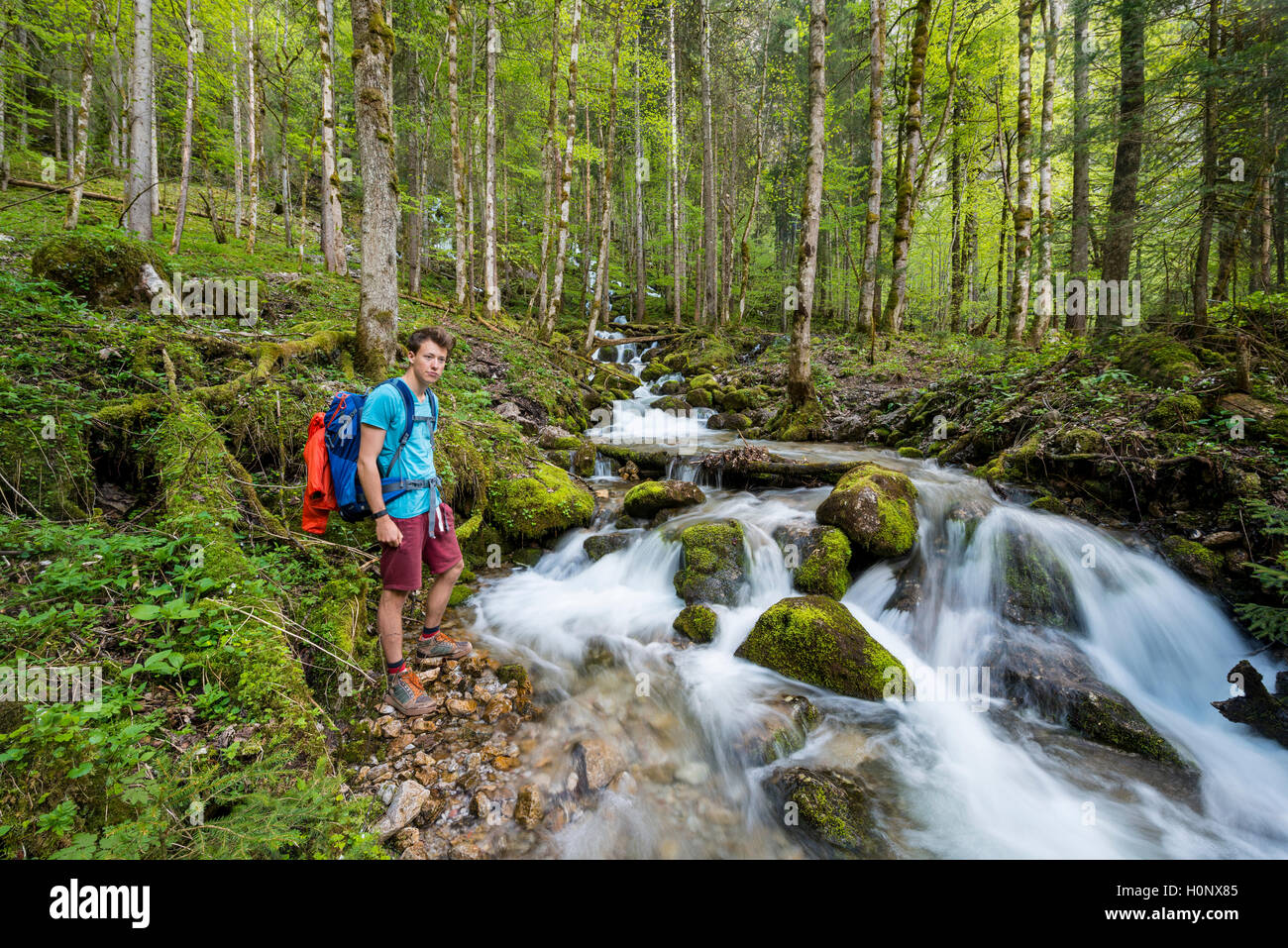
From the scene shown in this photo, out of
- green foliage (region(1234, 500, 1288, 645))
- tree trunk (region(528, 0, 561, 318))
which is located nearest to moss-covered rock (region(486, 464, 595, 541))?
green foliage (region(1234, 500, 1288, 645))

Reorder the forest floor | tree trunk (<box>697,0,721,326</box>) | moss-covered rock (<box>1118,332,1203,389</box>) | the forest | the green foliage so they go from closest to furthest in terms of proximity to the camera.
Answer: the forest floor, the forest, the green foliage, moss-covered rock (<box>1118,332,1203,389</box>), tree trunk (<box>697,0,721,326</box>)

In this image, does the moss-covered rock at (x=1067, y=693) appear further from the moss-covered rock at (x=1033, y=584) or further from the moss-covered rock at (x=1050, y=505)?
the moss-covered rock at (x=1050, y=505)

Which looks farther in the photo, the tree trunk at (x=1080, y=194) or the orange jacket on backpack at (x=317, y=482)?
the tree trunk at (x=1080, y=194)

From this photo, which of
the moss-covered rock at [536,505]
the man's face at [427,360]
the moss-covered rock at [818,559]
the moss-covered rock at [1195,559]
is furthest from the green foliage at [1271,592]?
the moss-covered rock at [536,505]

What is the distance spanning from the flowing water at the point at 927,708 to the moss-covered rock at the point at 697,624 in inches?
5.7

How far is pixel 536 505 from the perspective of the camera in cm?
698

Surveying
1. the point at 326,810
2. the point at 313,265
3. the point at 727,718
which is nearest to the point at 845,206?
the point at 313,265

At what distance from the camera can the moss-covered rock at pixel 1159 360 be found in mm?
6782

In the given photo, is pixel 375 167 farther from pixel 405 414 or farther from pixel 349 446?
pixel 349 446

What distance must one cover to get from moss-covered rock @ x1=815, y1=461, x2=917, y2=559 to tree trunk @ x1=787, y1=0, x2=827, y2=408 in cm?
383

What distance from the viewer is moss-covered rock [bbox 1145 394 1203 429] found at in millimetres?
5973

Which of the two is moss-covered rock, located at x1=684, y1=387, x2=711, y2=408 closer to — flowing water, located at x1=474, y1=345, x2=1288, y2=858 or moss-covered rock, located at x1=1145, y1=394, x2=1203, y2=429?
flowing water, located at x1=474, y1=345, x2=1288, y2=858

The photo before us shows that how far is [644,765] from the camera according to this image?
3.98 metres

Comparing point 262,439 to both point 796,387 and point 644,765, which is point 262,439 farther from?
point 796,387
